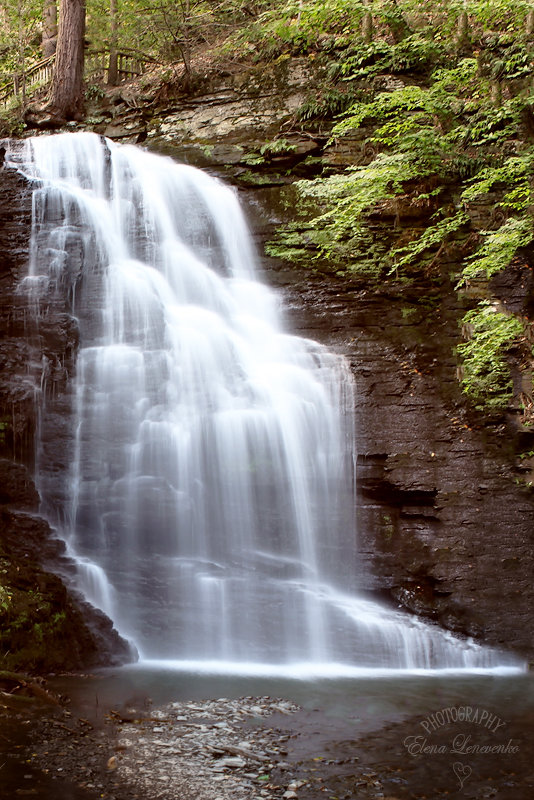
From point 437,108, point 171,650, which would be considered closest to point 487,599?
point 171,650

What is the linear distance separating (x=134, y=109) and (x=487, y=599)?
39.2 ft

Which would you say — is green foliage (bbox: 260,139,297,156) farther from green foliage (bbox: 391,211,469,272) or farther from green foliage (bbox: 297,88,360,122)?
green foliage (bbox: 391,211,469,272)

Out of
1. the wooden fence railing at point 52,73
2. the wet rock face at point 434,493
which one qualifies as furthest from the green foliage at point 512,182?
the wooden fence railing at point 52,73

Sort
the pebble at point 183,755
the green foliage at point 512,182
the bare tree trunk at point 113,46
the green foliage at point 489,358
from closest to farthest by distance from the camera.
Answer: the pebble at point 183,755, the green foliage at point 489,358, the green foliage at point 512,182, the bare tree trunk at point 113,46

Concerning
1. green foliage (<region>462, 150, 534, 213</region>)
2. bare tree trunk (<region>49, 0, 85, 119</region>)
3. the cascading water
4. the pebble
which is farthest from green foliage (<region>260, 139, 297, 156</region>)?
the pebble

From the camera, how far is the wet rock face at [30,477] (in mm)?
6203

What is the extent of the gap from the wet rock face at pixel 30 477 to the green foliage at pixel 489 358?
17.9 feet

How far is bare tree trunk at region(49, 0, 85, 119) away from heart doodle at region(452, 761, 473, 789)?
14196 mm

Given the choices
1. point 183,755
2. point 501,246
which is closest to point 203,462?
point 183,755

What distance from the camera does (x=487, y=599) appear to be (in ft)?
25.6

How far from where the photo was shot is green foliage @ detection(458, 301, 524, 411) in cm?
888

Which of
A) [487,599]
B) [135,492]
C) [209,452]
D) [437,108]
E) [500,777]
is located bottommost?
[500,777]

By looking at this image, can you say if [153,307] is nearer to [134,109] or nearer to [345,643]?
[345,643]

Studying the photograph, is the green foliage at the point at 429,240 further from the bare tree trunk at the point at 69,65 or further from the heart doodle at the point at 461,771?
the bare tree trunk at the point at 69,65
